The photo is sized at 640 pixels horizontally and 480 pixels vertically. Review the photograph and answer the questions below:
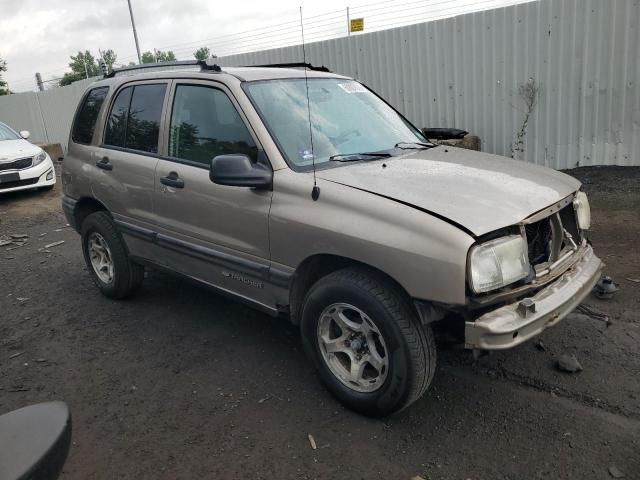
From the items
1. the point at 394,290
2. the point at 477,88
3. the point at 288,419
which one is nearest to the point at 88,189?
the point at 288,419

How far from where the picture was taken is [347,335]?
3059mm

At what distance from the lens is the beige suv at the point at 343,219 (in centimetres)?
264

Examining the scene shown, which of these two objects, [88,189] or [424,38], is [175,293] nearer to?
[88,189]

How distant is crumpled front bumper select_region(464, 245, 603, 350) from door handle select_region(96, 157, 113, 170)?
3.26 metres

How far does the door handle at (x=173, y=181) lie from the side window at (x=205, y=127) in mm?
153

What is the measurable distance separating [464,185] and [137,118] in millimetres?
2730

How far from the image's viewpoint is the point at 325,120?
12.0ft

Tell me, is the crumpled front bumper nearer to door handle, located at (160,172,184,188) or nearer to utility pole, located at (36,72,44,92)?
door handle, located at (160,172,184,188)

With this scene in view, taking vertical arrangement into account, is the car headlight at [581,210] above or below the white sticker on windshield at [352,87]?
below

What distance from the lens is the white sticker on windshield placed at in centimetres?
417

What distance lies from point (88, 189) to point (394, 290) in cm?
323

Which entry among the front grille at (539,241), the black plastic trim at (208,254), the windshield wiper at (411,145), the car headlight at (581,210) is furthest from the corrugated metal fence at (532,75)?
the black plastic trim at (208,254)

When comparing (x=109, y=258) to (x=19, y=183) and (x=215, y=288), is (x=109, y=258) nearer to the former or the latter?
(x=215, y=288)

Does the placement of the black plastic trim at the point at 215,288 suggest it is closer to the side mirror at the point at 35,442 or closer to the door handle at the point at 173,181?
the door handle at the point at 173,181
